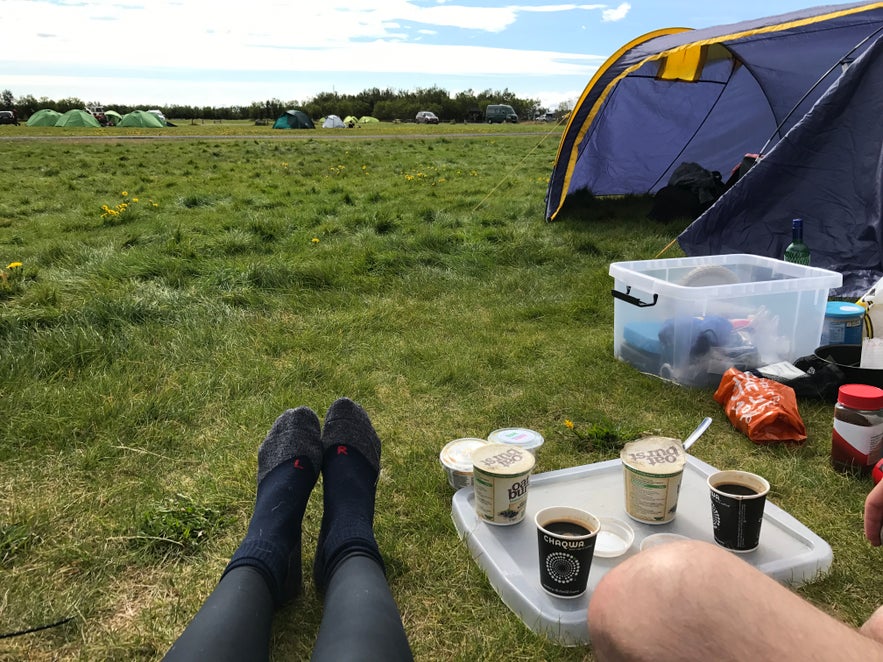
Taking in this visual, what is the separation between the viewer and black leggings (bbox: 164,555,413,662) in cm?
121

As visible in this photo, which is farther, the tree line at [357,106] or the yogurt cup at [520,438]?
the tree line at [357,106]

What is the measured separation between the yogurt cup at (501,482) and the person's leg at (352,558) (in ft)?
1.10

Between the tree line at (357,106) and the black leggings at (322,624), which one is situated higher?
the tree line at (357,106)

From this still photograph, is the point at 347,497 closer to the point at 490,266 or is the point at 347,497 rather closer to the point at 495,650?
the point at 495,650

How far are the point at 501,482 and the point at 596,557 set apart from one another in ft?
1.05

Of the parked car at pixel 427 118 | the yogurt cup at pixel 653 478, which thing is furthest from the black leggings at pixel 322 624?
the parked car at pixel 427 118

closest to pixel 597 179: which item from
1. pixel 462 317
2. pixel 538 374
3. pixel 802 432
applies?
pixel 462 317

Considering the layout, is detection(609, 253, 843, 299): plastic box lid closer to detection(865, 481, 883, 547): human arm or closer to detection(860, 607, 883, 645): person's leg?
detection(865, 481, 883, 547): human arm

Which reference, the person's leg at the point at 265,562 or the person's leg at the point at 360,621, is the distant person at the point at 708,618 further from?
the person's leg at the point at 265,562

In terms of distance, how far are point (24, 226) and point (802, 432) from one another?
7132 mm

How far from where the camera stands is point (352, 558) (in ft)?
5.15

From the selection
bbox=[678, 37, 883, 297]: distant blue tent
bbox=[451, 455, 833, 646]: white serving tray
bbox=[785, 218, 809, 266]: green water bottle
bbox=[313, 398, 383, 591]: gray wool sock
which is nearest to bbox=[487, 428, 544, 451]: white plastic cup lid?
bbox=[451, 455, 833, 646]: white serving tray

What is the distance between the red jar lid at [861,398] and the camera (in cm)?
205

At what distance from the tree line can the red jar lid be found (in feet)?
132
